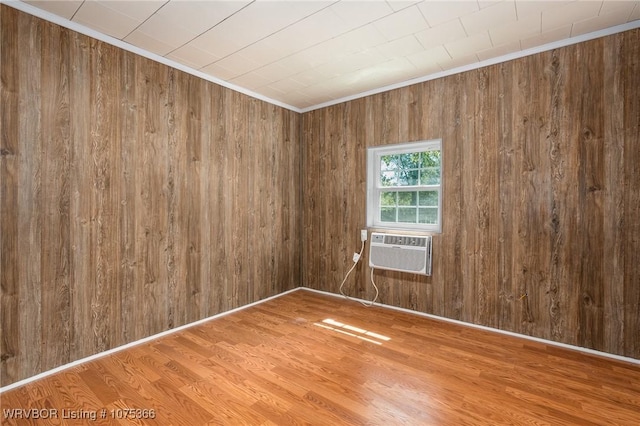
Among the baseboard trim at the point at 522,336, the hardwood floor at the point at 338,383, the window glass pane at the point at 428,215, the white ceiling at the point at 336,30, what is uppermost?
the white ceiling at the point at 336,30

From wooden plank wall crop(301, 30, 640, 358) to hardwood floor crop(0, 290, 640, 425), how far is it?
0.34m

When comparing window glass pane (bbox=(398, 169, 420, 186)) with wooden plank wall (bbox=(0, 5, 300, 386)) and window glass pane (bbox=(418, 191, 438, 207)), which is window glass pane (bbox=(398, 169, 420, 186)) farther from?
wooden plank wall (bbox=(0, 5, 300, 386))

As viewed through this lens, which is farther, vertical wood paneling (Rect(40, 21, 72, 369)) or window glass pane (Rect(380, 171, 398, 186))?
window glass pane (Rect(380, 171, 398, 186))

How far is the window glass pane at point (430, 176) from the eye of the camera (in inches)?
130

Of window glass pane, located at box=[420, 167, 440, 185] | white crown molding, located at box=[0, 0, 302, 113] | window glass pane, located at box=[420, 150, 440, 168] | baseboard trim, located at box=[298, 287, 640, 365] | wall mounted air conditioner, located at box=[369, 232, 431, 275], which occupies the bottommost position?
baseboard trim, located at box=[298, 287, 640, 365]

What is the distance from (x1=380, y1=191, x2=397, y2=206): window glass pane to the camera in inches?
144

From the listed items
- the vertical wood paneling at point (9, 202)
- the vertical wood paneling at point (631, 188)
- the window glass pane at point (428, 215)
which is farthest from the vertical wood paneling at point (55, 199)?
the vertical wood paneling at point (631, 188)

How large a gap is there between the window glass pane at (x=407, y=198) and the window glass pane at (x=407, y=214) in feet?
0.19

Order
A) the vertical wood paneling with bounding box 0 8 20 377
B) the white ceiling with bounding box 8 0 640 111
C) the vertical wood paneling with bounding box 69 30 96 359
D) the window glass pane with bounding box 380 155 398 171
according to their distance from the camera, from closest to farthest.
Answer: the vertical wood paneling with bounding box 0 8 20 377 → the white ceiling with bounding box 8 0 640 111 → the vertical wood paneling with bounding box 69 30 96 359 → the window glass pane with bounding box 380 155 398 171

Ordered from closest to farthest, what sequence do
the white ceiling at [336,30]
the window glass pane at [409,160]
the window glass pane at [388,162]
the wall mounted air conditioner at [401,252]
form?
the white ceiling at [336,30], the wall mounted air conditioner at [401,252], the window glass pane at [409,160], the window glass pane at [388,162]

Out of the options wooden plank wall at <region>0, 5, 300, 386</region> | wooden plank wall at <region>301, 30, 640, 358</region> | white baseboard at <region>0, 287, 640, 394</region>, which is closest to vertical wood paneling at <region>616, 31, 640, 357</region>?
wooden plank wall at <region>301, 30, 640, 358</region>

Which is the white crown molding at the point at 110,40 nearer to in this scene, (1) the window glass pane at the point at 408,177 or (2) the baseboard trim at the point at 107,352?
(1) the window glass pane at the point at 408,177

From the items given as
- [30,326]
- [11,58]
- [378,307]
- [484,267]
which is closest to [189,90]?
[11,58]

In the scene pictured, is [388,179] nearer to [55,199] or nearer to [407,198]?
[407,198]
